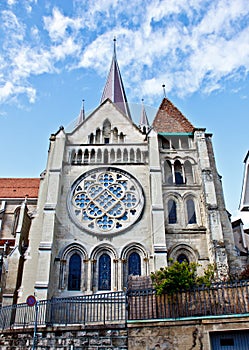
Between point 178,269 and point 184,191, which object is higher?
point 184,191

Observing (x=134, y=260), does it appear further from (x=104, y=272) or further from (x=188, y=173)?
(x=188, y=173)

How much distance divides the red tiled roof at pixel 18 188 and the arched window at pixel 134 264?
43.3ft

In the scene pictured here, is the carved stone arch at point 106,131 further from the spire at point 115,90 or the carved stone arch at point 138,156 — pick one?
the spire at point 115,90

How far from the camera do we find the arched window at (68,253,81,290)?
18469 mm

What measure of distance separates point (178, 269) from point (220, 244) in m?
6.94

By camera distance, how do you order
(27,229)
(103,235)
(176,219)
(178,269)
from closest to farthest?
(178,269) → (103,235) → (176,219) → (27,229)

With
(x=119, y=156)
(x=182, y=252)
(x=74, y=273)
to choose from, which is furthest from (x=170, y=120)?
(x=74, y=273)

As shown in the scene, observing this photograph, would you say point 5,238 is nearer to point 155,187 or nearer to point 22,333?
point 155,187

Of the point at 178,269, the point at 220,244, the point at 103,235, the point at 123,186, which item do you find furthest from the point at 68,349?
the point at 123,186

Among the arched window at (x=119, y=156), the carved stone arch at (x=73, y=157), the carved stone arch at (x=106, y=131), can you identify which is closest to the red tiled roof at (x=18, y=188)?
the carved stone arch at (x=73, y=157)

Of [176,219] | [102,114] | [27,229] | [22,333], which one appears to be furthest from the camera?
[102,114]

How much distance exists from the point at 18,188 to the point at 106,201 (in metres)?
13.2

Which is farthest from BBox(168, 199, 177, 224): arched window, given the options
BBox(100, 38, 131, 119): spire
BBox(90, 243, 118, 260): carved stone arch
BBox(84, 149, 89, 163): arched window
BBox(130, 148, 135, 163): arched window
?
BBox(100, 38, 131, 119): spire

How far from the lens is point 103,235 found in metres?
19.7
